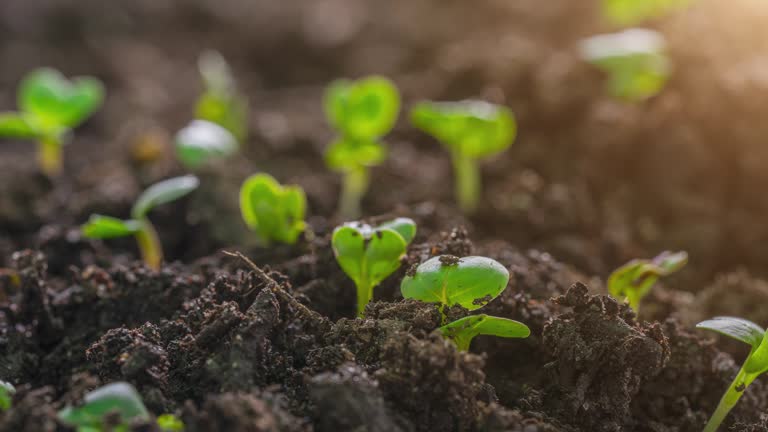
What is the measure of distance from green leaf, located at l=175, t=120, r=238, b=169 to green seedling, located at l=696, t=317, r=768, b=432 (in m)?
1.46

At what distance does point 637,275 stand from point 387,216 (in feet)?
1.90

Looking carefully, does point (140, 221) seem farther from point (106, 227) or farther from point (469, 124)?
point (469, 124)

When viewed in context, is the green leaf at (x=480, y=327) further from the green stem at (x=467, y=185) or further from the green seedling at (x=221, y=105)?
the green seedling at (x=221, y=105)

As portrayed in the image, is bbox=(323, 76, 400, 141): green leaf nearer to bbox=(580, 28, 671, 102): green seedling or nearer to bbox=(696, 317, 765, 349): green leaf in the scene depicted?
bbox=(580, 28, 671, 102): green seedling

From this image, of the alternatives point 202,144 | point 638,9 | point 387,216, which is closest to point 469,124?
point 387,216

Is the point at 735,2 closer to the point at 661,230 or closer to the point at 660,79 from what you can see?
the point at 660,79

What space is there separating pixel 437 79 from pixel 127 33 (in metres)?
2.11

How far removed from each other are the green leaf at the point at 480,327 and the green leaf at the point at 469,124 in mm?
1003

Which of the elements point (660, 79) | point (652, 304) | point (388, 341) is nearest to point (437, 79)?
point (660, 79)

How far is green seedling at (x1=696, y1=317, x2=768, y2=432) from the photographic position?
142cm

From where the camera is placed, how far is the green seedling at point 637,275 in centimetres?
171

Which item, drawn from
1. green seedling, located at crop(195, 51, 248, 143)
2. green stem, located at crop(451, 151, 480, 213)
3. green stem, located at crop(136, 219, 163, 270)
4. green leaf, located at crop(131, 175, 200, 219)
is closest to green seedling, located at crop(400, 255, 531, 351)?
green leaf, located at crop(131, 175, 200, 219)

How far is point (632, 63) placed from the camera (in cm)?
266

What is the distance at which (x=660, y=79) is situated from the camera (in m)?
2.84
